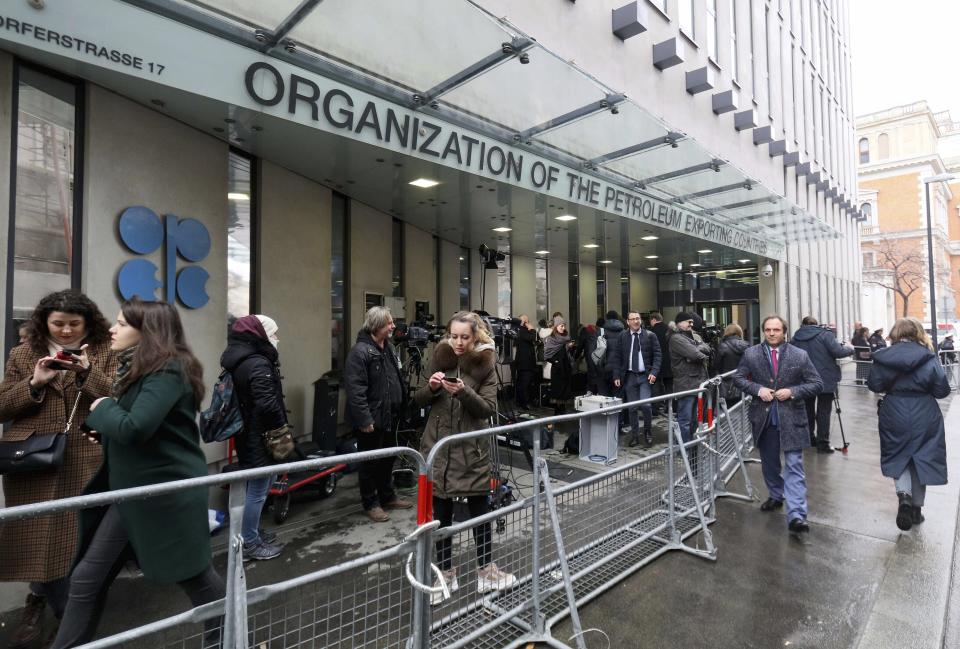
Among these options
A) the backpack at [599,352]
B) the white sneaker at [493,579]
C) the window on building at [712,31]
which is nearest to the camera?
the white sneaker at [493,579]

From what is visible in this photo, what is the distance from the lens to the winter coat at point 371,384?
158 inches

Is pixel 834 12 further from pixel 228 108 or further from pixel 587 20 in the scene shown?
pixel 228 108

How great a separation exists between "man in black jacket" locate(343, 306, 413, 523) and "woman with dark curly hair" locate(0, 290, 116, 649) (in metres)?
1.68

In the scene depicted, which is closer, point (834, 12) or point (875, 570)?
point (875, 570)

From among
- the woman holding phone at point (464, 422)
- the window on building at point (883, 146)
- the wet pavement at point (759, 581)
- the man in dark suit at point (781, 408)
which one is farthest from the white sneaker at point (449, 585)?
the window on building at point (883, 146)

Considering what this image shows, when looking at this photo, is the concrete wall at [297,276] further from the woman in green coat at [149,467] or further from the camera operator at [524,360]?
the woman in green coat at [149,467]

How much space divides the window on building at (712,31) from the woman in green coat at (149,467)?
13336 millimetres

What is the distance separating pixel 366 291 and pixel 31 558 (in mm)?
5960

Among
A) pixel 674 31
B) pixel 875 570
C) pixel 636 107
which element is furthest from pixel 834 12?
pixel 875 570

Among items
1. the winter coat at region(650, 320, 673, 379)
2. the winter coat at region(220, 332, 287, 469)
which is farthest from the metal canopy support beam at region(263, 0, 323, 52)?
the winter coat at region(650, 320, 673, 379)

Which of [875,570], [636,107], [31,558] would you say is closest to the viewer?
[31,558]

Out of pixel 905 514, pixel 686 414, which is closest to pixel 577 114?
pixel 686 414

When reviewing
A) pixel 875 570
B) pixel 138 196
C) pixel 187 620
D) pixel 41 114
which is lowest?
pixel 875 570

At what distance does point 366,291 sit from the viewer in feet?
26.8
